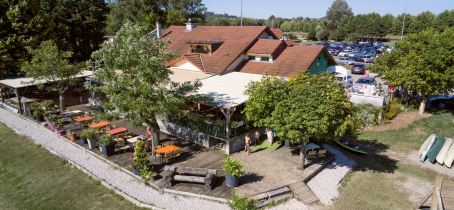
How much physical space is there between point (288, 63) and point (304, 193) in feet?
45.0

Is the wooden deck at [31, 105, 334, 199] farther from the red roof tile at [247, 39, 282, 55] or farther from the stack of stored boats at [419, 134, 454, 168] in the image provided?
the red roof tile at [247, 39, 282, 55]

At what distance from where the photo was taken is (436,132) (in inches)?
853

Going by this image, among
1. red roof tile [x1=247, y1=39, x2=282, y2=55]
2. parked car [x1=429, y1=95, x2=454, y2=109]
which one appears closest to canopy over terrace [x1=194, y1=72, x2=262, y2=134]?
red roof tile [x1=247, y1=39, x2=282, y2=55]

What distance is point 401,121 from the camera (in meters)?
24.1

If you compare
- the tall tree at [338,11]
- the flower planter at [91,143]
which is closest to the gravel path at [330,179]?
the flower planter at [91,143]

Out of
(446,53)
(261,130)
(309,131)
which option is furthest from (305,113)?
(446,53)

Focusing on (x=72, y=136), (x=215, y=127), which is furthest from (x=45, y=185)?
(x=215, y=127)

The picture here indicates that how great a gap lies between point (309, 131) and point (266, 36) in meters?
19.6

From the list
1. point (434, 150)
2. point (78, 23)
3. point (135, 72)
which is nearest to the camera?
point (135, 72)

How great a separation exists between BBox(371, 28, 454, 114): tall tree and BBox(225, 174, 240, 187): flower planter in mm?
18615

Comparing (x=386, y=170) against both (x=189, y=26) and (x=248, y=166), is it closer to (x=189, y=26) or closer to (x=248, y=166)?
(x=248, y=166)

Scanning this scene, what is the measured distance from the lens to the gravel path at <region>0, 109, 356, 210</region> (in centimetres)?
1222

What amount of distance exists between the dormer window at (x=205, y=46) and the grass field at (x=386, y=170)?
15923mm

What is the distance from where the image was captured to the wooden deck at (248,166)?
13.1m
